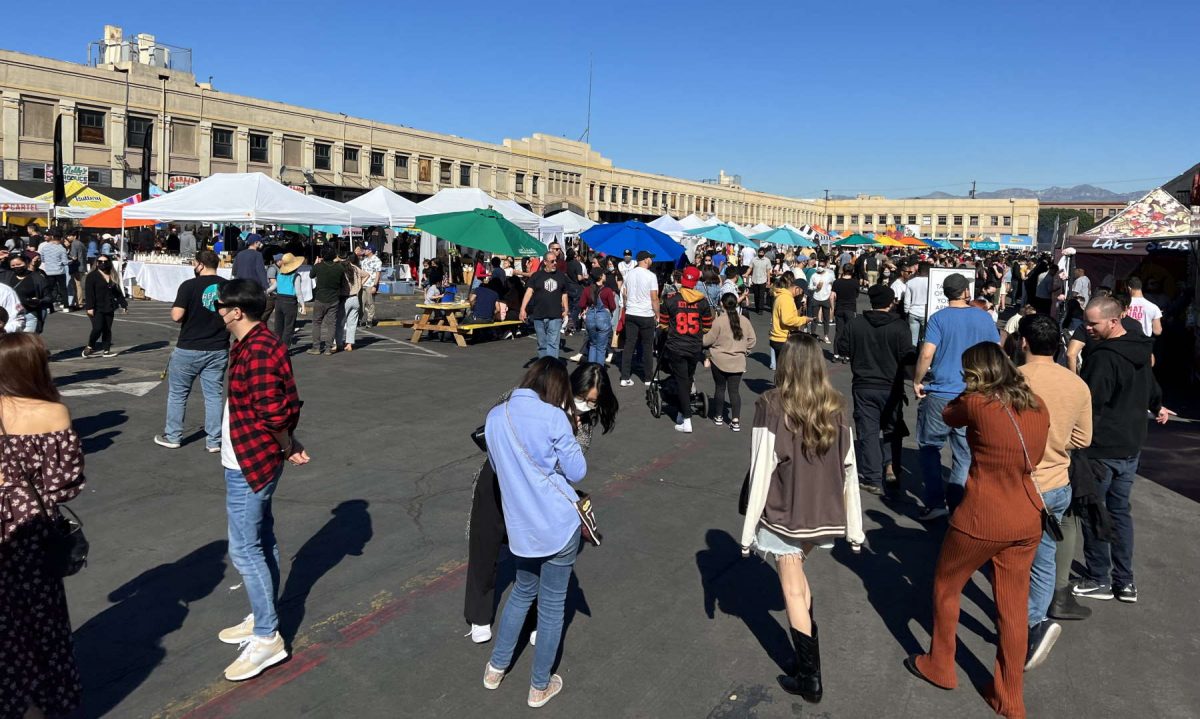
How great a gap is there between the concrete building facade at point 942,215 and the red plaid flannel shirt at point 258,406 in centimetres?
10900

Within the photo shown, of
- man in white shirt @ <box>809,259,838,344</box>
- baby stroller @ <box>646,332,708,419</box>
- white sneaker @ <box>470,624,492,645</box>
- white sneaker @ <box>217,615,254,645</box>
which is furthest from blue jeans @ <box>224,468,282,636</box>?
man in white shirt @ <box>809,259,838,344</box>

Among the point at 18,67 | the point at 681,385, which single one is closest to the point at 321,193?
the point at 18,67

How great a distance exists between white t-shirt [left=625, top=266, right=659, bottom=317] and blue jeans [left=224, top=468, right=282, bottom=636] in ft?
26.4

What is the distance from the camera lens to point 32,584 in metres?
3.40

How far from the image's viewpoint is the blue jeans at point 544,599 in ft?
12.5

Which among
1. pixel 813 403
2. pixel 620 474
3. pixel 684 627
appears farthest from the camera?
pixel 620 474

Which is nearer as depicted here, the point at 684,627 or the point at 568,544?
the point at 568,544

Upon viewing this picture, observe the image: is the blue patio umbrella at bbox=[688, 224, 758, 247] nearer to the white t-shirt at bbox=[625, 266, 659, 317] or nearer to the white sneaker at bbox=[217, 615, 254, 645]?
the white t-shirt at bbox=[625, 266, 659, 317]

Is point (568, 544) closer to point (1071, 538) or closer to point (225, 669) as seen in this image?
point (225, 669)

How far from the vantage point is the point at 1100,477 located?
514 cm

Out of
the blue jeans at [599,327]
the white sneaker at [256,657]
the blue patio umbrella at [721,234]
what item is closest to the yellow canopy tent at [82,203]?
the blue patio umbrella at [721,234]

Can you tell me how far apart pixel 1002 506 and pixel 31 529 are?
13.7 feet

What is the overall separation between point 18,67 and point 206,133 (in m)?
7.98

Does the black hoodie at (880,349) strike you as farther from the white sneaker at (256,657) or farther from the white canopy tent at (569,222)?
the white canopy tent at (569,222)
